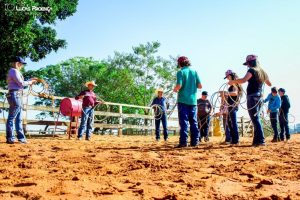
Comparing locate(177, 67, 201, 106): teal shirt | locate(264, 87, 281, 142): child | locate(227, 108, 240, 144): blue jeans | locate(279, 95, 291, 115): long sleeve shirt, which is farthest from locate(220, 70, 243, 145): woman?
locate(279, 95, 291, 115): long sleeve shirt

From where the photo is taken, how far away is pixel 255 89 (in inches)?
285

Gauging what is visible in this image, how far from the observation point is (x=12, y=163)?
4.22m

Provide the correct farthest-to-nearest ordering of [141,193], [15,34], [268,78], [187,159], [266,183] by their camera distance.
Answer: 1. [15,34]
2. [268,78]
3. [187,159]
4. [266,183]
5. [141,193]

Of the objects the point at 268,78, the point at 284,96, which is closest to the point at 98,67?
the point at 284,96

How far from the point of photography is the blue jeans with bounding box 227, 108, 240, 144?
7.98 meters

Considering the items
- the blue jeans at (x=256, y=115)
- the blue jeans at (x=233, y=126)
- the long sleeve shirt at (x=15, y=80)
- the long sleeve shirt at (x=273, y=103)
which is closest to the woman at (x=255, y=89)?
the blue jeans at (x=256, y=115)

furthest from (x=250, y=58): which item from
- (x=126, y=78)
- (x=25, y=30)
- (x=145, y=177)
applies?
(x=126, y=78)

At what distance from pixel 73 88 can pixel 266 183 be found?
124 feet

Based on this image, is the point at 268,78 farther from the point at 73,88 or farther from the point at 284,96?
the point at 73,88

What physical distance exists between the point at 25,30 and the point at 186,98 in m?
9.66

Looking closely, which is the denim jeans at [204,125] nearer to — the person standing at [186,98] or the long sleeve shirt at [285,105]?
the long sleeve shirt at [285,105]

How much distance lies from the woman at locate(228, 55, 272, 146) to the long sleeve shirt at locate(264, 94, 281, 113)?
10.7 ft

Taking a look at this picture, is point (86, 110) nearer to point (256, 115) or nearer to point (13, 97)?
point (13, 97)

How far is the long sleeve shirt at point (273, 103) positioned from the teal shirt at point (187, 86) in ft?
14.0
